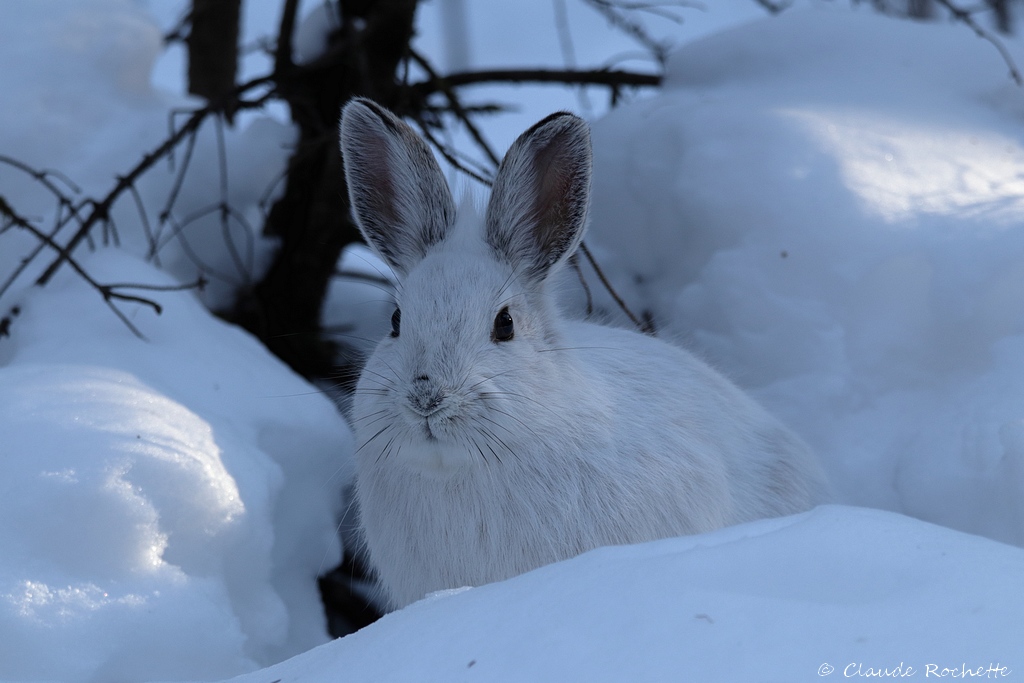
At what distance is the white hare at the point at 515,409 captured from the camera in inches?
92.7

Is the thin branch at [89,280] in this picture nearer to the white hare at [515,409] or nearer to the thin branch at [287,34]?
the white hare at [515,409]

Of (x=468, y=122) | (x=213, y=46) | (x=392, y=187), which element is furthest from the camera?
(x=213, y=46)

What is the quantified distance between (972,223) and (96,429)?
2.86m

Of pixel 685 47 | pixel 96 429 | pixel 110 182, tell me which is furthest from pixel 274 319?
pixel 685 47

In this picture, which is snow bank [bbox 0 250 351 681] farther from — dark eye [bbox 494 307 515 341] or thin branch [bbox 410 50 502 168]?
thin branch [bbox 410 50 502 168]

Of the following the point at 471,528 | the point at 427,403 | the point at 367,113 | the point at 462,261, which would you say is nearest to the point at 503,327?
the point at 462,261

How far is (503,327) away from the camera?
100 inches

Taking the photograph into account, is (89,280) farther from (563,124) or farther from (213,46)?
(213,46)

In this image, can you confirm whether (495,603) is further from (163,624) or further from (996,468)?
(996,468)

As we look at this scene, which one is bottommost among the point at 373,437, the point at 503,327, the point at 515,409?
the point at 373,437

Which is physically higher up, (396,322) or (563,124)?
(563,124)

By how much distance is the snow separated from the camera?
1.52m

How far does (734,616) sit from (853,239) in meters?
Answer: 2.15

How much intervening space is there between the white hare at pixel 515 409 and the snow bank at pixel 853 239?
0.36 metres
